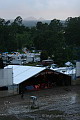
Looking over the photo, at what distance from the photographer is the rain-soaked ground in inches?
535

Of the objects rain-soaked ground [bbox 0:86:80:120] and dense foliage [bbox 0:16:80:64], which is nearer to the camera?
rain-soaked ground [bbox 0:86:80:120]

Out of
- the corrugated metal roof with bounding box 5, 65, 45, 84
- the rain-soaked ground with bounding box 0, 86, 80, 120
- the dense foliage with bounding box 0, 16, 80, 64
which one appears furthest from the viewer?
the dense foliage with bounding box 0, 16, 80, 64

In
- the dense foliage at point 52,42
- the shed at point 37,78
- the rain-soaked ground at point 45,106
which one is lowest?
the rain-soaked ground at point 45,106

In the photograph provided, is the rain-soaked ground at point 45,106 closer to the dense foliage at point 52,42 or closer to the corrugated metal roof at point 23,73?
the corrugated metal roof at point 23,73

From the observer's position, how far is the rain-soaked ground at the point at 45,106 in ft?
44.6

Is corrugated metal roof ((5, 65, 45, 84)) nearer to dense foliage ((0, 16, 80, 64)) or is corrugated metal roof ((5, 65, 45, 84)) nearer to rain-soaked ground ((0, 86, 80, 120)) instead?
rain-soaked ground ((0, 86, 80, 120))

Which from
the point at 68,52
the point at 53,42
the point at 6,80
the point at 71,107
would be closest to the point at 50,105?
the point at 71,107

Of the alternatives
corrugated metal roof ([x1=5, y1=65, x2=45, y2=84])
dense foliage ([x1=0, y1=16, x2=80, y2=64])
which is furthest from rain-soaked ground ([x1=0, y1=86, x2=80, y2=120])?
dense foliage ([x1=0, y1=16, x2=80, y2=64])

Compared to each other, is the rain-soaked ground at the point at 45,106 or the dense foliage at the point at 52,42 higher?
the dense foliage at the point at 52,42

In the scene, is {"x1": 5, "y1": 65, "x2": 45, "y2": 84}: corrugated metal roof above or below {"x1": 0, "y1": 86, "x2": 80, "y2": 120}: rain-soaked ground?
above

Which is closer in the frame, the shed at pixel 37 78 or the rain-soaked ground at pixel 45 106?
the rain-soaked ground at pixel 45 106

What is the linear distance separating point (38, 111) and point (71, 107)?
2144 mm

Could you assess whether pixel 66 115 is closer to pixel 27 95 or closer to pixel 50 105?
pixel 50 105

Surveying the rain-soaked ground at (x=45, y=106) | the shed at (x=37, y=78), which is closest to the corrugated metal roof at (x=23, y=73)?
the shed at (x=37, y=78)
